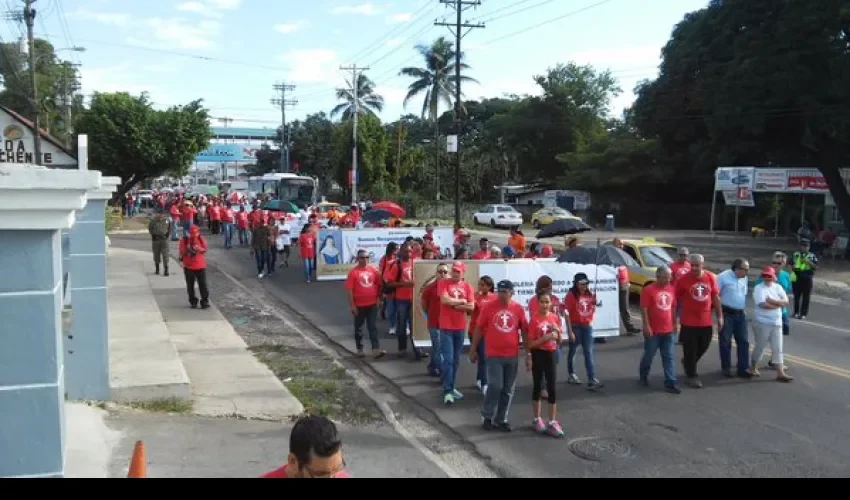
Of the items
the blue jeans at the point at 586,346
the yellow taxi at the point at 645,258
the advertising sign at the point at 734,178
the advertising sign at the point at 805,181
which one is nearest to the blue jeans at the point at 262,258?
the yellow taxi at the point at 645,258

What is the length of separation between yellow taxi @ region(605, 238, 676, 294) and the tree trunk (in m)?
18.5

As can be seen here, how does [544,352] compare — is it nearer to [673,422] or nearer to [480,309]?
[480,309]

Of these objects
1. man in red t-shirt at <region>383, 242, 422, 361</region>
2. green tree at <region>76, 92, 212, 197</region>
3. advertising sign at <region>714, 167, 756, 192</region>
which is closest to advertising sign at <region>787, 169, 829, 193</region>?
advertising sign at <region>714, 167, 756, 192</region>

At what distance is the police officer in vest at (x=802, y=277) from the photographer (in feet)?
50.9

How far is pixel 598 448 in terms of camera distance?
24.6 feet

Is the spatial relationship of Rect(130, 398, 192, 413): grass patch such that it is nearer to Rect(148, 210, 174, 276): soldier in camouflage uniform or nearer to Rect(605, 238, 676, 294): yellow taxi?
Rect(605, 238, 676, 294): yellow taxi

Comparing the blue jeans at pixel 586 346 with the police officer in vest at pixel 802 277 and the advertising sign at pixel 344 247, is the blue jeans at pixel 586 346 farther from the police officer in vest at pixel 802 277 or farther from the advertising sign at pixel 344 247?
the advertising sign at pixel 344 247

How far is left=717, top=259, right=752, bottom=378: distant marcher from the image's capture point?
10258mm

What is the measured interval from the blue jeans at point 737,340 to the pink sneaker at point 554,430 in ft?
11.8

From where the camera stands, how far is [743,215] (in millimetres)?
48375

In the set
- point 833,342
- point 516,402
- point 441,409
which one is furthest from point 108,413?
point 833,342

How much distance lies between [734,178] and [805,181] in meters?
Result: 2.93
